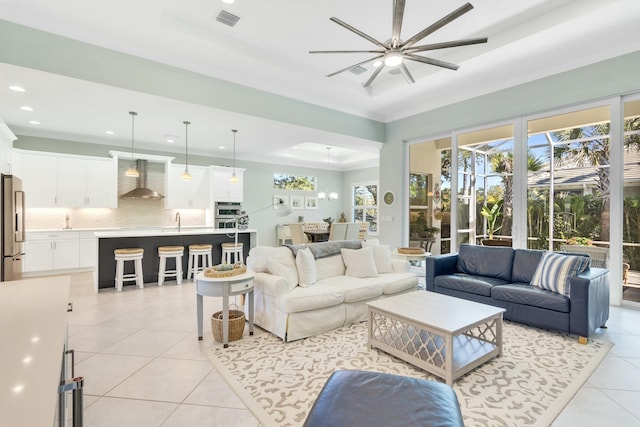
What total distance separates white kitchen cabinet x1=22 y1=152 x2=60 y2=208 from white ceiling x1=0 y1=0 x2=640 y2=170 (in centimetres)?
63

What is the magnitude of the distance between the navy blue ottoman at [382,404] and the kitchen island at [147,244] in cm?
507

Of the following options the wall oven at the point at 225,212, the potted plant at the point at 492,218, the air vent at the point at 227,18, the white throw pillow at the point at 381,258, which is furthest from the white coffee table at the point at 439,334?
the wall oven at the point at 225,212

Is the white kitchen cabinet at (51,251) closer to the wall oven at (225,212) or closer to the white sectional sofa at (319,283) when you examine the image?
the wall oven at (225,212)

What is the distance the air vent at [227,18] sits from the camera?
3.39m

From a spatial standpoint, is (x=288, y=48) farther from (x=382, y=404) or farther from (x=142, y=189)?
(x=142, y=189)

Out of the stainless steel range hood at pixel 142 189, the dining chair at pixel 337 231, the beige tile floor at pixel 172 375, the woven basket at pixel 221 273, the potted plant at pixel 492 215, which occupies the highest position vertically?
the stainless steel range hood at pixel 142 189

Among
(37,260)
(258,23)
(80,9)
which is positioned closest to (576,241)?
(258,23)

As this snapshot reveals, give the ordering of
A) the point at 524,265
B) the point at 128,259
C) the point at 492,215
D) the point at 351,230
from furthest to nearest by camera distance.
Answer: the point at 351,230, the point at 492,215, the point at 128,259, the point at 524,265

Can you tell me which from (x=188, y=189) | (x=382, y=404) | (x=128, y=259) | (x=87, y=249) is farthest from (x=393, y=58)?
(x=87, y=249)

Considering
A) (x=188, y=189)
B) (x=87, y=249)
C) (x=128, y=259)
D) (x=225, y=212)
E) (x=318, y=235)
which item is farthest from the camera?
Answer: (x=318, y=235)

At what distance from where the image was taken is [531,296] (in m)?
3.36

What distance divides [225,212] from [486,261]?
250 inches

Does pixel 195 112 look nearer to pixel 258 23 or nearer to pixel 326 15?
pixel 258 23

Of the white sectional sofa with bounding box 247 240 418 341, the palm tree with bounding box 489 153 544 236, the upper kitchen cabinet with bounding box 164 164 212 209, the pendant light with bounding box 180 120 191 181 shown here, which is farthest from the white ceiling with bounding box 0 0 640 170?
the white sectional sofa with bounding box 247 240 418 341
